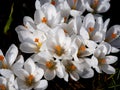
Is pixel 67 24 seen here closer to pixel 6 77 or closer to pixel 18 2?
pixel 6 77

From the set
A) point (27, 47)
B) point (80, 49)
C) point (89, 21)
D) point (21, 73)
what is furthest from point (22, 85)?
point (89, 21)

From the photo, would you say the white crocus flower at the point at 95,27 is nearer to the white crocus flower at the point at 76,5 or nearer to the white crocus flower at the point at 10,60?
the white crocus flower at the point at 76,5

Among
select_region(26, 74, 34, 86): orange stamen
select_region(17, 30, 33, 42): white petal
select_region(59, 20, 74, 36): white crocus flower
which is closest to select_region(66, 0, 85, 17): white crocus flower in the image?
select_region(59, 20, 74, 36): white crocus flower

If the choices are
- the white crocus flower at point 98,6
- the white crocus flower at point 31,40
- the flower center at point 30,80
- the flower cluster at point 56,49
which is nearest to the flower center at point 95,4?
the white crocus flower at point 98,6

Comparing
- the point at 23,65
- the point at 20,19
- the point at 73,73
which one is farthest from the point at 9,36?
the point at 73,73

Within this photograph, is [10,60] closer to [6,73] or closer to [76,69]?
[6,73]
